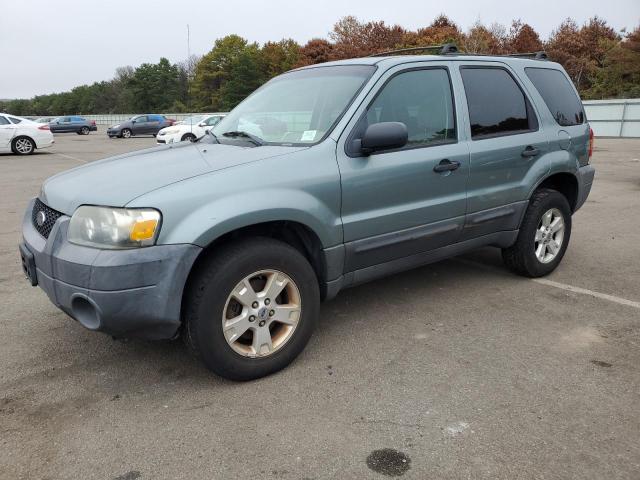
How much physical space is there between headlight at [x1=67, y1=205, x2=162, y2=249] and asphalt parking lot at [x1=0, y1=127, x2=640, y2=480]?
0.88m

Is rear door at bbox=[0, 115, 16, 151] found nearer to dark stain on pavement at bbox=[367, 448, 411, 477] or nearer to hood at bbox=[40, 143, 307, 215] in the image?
hood at bbox=[40, 143, 307, 215]

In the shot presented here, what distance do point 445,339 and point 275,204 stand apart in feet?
4.93

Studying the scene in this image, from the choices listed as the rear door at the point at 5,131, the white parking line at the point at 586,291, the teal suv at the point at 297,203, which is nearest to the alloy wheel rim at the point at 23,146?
the rear door at the point at 5,131

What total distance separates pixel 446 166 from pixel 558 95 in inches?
70.6

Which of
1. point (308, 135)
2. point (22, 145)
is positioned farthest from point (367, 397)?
point (22, 145)

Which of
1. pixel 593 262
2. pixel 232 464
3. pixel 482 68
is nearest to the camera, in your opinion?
pixel 232 464

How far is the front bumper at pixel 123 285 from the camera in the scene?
261 cm

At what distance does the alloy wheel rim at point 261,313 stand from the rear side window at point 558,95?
298 cm

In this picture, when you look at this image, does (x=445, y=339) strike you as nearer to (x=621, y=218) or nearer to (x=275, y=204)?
(x=275, y=204)

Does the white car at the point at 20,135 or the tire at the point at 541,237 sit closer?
the tire at the point at 541,237

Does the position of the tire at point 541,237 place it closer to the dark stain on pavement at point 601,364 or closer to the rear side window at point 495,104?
the rear side window at point 495,104

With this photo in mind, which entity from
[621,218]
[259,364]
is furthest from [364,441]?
[621,218]

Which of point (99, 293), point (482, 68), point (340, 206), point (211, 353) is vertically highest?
point (482, 68)

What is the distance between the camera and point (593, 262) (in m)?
5.29
